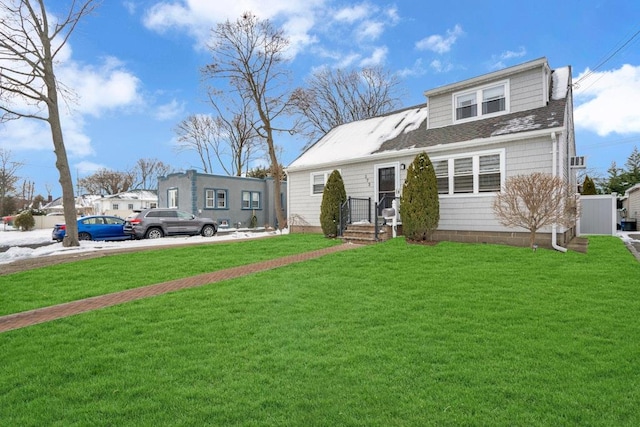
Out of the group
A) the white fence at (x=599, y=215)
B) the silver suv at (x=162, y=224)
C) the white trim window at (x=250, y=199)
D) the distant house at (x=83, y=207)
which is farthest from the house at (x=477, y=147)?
the distant house at (x=83, y=207)

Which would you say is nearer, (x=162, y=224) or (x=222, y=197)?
(x=162, y=224)

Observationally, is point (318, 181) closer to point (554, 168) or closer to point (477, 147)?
point (477, 147)

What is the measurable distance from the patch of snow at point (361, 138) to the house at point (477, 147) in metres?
Result: 0.09

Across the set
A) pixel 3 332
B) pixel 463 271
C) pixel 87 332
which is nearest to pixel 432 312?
pixel 463 271

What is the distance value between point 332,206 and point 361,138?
4.23 metres

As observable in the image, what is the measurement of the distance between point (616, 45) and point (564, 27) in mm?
1978

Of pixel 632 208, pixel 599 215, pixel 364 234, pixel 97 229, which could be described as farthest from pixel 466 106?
pixel 632 208

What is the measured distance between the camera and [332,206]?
13.5 meters

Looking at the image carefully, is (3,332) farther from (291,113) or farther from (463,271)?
(291,113)

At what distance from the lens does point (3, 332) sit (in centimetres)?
454

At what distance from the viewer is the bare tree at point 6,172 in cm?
3738

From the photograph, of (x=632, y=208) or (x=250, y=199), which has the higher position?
(x=250, y=199)

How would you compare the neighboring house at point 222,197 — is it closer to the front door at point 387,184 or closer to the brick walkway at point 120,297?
the front door at point 387,184

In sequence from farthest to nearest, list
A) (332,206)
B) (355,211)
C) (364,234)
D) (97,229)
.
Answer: (97,229) → (355,211) → (332,206) → (364,234)
